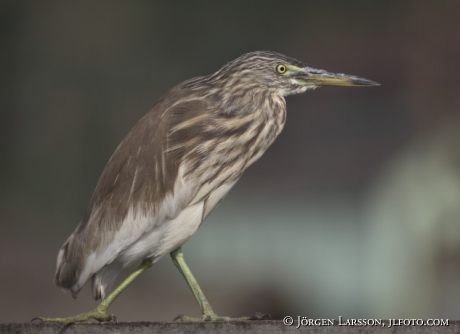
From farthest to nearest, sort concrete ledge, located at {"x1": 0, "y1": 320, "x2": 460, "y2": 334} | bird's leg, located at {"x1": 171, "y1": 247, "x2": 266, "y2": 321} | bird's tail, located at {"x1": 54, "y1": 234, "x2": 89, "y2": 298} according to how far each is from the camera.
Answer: bird's tail, located at {"x1": 54, "y1": 234, "x2": 89, "y2": 298} < bird's leg, located at {"x1": 171, "y1": 247, "x2": 266, "y2": 321} < concrete ledge, located at {"x1": 0, "y1": 320, "x2": 460, "y2": 334}

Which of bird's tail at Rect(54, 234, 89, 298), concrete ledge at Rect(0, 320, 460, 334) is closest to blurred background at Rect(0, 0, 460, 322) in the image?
bird's tail at Rect(54, 234, 89, 298)

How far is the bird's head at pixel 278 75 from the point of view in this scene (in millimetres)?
3104

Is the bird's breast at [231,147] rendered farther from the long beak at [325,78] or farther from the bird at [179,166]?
the long beak at [325,78]

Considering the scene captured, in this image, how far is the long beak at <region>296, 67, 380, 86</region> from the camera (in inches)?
123

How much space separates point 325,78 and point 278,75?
0.36 ft

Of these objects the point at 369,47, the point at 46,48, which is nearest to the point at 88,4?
the point at 46,48

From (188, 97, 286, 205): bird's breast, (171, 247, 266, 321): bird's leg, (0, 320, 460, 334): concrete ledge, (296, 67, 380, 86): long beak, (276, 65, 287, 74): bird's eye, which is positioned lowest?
(171, 247, 266, 321): bird's leg

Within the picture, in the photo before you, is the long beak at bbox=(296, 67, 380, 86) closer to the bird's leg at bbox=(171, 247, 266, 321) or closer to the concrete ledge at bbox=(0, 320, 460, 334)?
the bird's leg at bbox=(171, 247, 266, 321)

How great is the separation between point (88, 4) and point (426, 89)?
5.95ft

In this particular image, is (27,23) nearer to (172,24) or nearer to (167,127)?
(172,24)

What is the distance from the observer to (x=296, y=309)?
5805mm

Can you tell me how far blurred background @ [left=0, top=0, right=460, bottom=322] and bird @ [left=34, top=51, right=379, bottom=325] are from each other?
8.76 ft

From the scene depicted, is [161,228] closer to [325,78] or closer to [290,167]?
[325,78]

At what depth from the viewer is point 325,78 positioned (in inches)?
123
